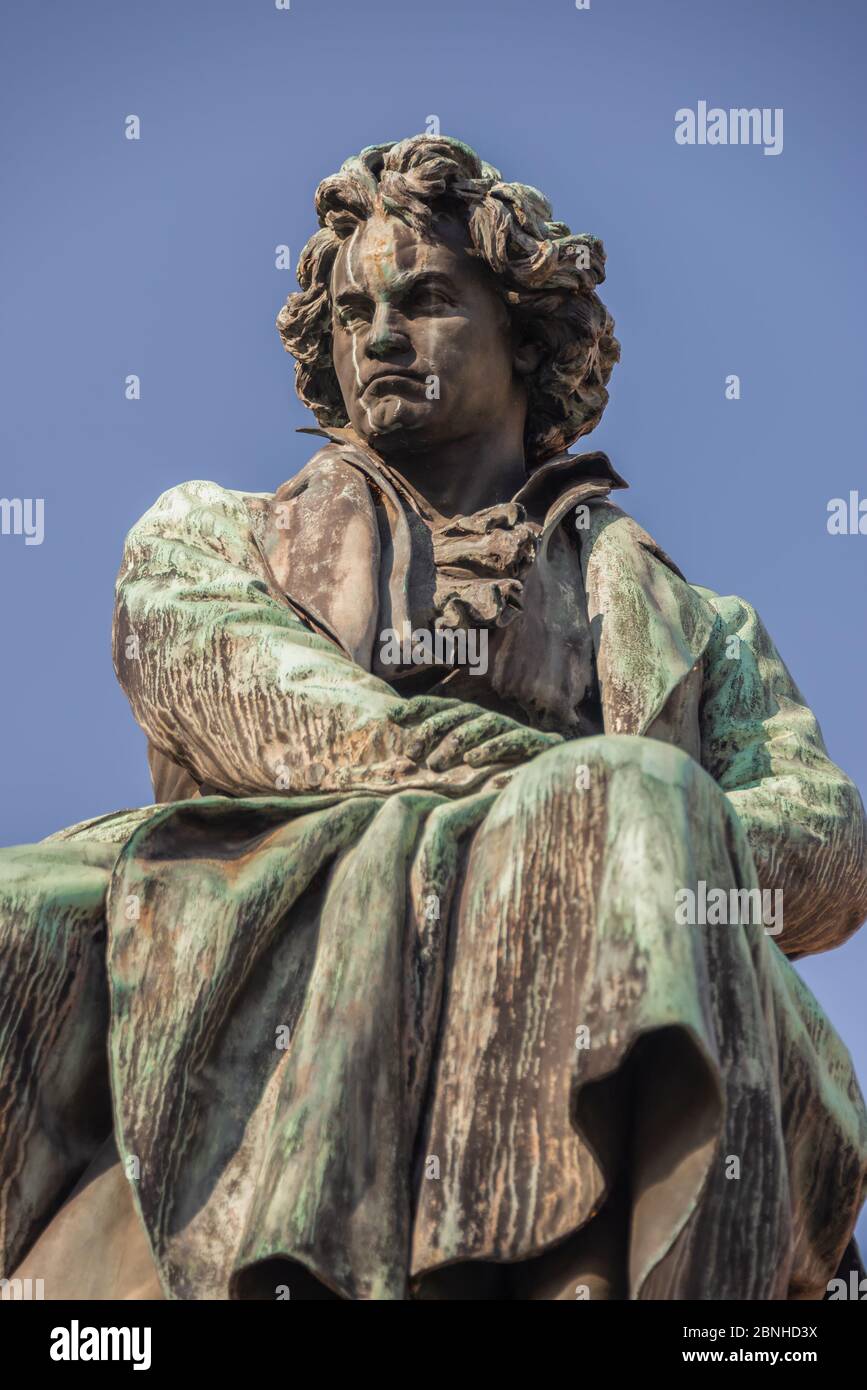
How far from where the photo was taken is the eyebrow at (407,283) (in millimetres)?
10344

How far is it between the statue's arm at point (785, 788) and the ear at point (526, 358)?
1047mm

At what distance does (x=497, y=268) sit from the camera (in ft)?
34.3

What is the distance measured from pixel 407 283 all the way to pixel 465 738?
2000mm

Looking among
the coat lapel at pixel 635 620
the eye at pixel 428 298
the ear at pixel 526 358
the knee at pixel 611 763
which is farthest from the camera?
the ear at pixel 526 358

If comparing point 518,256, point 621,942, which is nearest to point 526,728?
point 621,942

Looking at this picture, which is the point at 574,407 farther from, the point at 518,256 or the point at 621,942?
the point at 621,942

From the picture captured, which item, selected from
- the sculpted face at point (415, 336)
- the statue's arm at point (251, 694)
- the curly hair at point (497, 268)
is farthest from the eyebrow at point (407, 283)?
the statue's arm at point (251, 694)

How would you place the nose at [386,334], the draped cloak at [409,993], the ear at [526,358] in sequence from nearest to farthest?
the draped cloak at [409,993]
the nose at [386,334]
the ear at [526,358]

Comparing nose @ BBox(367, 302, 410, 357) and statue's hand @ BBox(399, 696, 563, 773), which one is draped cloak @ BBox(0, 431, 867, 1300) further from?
nose @ BBox(367, 302, 410, 357)

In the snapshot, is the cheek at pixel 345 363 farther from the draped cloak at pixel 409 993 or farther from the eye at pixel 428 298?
the draped cloak at pixel 409 993

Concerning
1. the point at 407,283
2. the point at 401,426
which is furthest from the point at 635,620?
the point at 407,283

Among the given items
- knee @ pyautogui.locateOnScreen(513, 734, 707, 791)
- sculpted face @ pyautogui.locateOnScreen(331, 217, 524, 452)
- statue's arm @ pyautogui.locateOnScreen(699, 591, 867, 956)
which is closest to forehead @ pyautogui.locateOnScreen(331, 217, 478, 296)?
sculpted face @ pyautogui.locateOnScreen(331, 217, 524, 452)

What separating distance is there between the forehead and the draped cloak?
113 centimetres
